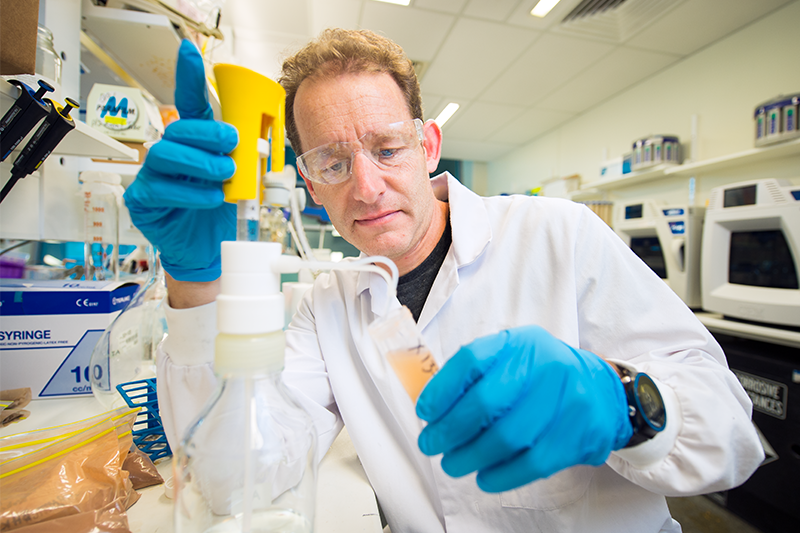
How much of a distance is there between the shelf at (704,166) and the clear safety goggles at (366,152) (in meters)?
3.11

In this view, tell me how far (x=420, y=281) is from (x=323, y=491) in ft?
1.97

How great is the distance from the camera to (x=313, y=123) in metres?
0.98

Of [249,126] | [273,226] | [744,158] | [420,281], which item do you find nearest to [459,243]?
[420,281]

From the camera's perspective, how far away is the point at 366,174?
35.5 inches

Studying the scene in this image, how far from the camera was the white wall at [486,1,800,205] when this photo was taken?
9.23ft

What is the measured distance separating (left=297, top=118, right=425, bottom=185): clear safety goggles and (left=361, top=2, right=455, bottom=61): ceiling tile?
2.64 metres

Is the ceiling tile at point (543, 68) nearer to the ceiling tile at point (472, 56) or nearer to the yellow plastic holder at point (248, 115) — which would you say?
the ceiling tile at point (472, 56)

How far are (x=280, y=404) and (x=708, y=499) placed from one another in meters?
3.07

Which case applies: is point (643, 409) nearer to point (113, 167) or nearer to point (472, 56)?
point (113, 167)

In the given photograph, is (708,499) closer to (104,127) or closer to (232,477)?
(232,477)

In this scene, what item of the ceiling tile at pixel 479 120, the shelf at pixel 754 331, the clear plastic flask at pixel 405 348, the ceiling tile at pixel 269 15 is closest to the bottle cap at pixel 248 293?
the clear plastic flask at pixel 405 348

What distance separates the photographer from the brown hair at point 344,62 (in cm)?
102

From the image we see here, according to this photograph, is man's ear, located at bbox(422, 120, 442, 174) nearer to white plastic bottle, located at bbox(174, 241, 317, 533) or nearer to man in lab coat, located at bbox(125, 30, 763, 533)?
man in lab coat, located at bbox(125, 30, 763, 533)

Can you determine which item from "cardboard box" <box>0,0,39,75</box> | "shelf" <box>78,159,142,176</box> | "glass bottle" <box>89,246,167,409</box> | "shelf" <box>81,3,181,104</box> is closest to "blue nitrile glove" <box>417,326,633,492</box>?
"glass bottle" <box>89,246,167,409</box>
